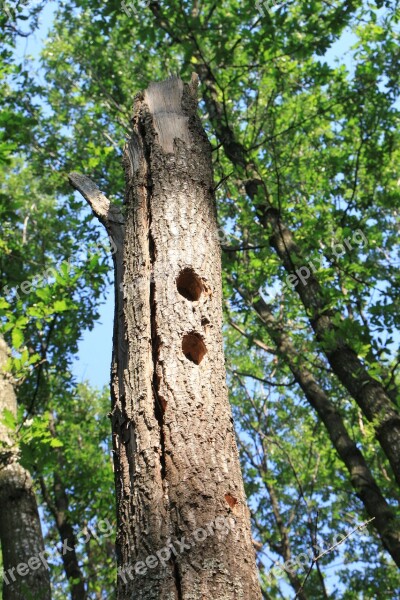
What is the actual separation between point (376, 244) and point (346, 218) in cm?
348

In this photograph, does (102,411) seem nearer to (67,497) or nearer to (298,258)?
(67,497)


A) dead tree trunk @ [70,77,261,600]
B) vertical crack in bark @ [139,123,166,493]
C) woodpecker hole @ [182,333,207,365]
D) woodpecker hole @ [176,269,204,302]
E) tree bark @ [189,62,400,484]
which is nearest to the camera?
dead tree trunk @ [70,77,261,600]

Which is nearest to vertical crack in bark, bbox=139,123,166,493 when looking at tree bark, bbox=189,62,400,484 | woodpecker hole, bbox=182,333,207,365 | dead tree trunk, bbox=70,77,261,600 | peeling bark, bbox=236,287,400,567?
dead tree trunk, bbox=70,77,261,600

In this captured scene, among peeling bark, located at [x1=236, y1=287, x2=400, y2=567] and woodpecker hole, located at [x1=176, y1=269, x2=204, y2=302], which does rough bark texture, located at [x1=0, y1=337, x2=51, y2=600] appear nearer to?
peeling bark, located at [x1=236, y1=287, x2=400, y2=567]

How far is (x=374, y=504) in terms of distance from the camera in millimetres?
5434

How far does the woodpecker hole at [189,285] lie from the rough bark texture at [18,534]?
2841 millimetres

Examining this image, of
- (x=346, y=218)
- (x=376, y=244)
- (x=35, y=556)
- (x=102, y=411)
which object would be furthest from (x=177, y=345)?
(x=102, y=411)

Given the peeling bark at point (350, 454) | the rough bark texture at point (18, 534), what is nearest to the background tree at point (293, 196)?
the peeling bark at point (350, 454)

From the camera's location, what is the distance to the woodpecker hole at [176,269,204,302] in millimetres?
2734

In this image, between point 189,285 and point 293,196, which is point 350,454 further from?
point 293,196

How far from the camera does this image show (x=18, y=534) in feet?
15.9

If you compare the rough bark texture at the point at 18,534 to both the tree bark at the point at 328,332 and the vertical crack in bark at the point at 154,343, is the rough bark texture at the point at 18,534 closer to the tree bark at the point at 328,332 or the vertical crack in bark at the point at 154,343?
the tree bark at the point at 328,332

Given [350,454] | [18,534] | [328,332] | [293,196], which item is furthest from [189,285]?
[293,196]

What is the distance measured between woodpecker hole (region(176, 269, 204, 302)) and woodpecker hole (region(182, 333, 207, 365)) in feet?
0.75
